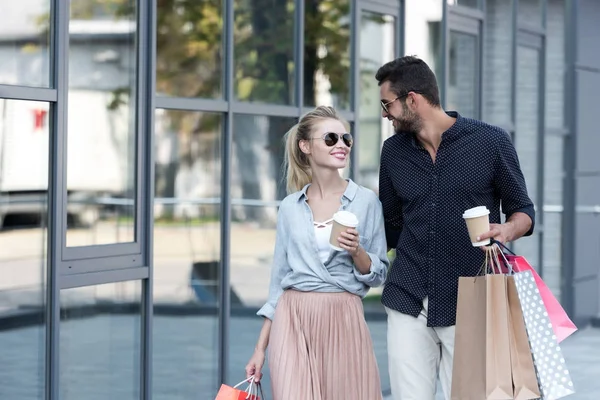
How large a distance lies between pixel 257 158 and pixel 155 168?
0.96m

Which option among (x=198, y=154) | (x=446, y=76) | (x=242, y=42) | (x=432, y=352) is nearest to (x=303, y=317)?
(x=432, y=352)

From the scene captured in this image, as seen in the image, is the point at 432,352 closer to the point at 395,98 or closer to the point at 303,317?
the point at 303,317

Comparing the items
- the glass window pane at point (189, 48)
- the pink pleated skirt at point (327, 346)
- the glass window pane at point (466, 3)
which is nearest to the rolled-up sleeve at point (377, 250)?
the pink pleated skirt at point (327, 346)

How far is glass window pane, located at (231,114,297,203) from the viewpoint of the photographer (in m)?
6.56

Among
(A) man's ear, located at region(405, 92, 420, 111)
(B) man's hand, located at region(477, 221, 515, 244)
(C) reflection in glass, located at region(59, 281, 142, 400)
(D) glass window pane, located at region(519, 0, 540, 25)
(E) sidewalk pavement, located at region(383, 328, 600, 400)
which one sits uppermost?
(D) glass window pane, located at region(519, 0, 540, 25)

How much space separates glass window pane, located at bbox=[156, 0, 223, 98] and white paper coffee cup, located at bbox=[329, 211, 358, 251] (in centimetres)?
214

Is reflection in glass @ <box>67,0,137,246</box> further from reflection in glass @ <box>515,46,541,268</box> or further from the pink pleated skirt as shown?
reflection in glass @ <box>515,46,541,268</box>

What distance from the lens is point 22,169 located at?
16.5ft

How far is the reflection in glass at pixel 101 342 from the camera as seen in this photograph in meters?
5.38

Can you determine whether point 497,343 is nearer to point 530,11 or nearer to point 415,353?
point 415,353

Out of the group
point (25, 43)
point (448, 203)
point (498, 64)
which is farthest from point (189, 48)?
point (498, 64)

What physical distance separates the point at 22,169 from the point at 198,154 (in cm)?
136


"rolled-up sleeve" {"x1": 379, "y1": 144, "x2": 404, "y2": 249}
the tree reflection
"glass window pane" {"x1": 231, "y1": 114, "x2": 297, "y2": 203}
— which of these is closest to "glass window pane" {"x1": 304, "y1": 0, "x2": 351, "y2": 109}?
the tree reflection

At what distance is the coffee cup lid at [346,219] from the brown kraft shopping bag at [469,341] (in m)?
0.40
